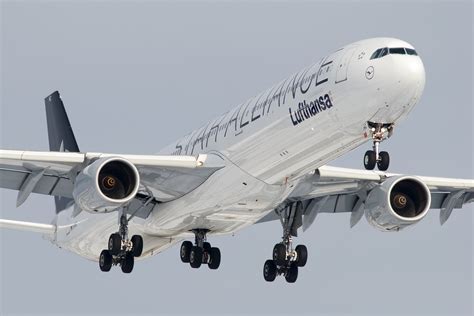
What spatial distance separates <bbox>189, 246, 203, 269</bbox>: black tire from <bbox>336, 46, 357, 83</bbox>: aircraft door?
10734 mm

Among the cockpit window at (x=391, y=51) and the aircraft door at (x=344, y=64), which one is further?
the aircraft door at (x=344, y=64)

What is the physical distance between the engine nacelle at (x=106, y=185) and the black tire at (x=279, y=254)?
6911 mm

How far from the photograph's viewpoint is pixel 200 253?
44.5 m

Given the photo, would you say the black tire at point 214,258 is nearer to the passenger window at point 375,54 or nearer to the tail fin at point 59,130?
the tail fin at point 59,130

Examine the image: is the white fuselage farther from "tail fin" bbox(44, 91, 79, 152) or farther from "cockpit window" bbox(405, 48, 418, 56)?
"tail fin" bbox(44, 91, 79, 152)

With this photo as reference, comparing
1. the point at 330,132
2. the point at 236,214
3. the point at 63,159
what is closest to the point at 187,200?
the point at 236,214

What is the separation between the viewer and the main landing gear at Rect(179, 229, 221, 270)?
4447 cm

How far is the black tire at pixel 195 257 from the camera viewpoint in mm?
44500

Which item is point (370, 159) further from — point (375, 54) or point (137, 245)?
point (137, 245)

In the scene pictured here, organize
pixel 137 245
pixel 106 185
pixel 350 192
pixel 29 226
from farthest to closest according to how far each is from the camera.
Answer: pixel 29 226, pixel 350 192, pixel 137 245, pixel 106 185

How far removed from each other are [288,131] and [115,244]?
8.44 metres

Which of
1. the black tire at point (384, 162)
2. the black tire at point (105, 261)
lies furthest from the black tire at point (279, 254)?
the black tire at point (384, 162)

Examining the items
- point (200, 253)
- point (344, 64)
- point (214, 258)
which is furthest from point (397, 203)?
point (344, 64)

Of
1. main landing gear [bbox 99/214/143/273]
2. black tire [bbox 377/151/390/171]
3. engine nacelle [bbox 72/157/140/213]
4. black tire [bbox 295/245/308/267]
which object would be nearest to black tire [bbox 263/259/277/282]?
black tire [bbox 295/245/308/267]
